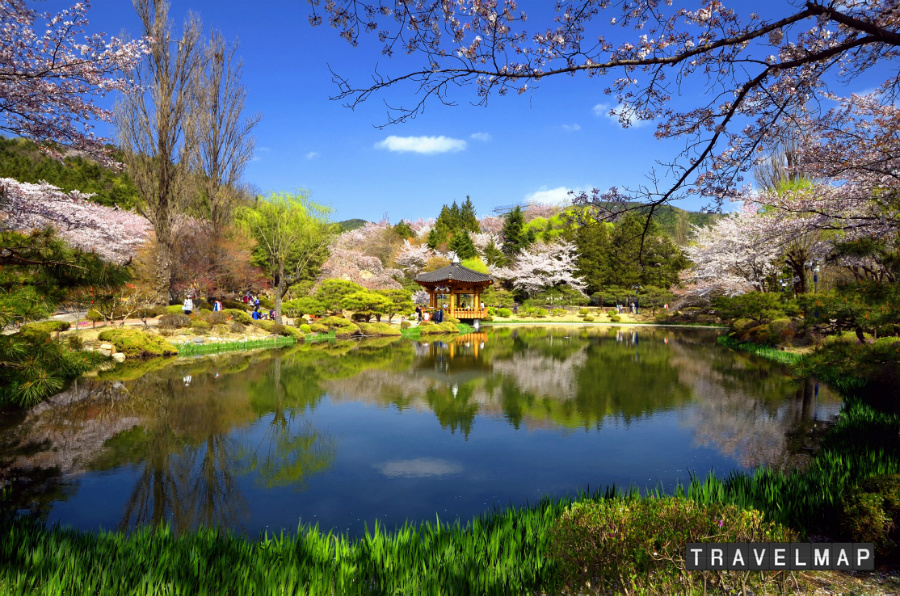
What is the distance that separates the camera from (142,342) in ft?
40.3

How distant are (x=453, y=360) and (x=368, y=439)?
7.25 metres

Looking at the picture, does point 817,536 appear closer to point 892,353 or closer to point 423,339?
point 892,353

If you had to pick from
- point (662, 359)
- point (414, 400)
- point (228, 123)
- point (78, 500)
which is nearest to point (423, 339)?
point (662, 359)

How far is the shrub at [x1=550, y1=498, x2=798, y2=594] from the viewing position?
8.14ft

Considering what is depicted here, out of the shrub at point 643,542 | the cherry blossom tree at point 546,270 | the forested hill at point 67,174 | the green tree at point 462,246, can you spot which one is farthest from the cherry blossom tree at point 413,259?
the shrub at point 643,542

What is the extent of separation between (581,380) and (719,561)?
822 centimetres

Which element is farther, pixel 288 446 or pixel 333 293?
pixel 333 293

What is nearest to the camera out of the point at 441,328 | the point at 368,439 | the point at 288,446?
the point at 288,446

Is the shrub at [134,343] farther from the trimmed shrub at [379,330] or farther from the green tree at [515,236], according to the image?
the green tree at [515,236]

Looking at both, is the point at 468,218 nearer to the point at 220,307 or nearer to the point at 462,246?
the point at 462,246

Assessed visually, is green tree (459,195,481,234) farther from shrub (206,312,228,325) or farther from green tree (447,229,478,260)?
shrub (206,312,228,325)

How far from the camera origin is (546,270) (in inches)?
1364

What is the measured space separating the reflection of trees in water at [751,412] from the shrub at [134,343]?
12.4 m

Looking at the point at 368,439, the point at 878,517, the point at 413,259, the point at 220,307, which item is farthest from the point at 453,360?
the point at 413,259
